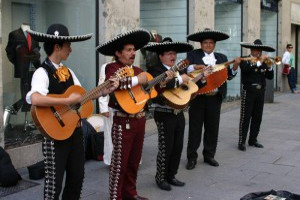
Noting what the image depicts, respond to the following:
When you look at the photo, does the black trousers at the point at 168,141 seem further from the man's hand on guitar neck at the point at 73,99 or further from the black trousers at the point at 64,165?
the man's hand on guitar neck at the point at 73,99

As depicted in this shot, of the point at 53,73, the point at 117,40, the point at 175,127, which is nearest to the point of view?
the point at 53,73

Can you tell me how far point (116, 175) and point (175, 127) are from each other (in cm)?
116

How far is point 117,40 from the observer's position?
4.38 m

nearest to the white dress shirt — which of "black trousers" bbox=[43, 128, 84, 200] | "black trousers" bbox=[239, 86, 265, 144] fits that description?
"black trousers" bbox=[43, 128, 84, 200]

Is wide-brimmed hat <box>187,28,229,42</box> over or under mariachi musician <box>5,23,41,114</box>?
over

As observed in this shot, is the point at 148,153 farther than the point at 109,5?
No

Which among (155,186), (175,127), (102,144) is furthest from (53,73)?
(102,144)

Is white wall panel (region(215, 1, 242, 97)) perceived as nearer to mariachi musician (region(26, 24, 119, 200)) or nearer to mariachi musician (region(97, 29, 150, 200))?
mariachi musician (region(97, 29, 150, 200))

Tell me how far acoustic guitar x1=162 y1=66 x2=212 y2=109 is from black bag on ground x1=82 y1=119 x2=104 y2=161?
6.21ft

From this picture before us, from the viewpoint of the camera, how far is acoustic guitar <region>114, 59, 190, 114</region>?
172 inches

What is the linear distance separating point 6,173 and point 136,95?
218 centimetres

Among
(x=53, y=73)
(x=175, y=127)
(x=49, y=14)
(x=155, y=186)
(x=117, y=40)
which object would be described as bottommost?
(x=155, y=186)

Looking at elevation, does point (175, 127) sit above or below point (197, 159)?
above

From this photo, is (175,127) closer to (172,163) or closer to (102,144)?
(172,163)
